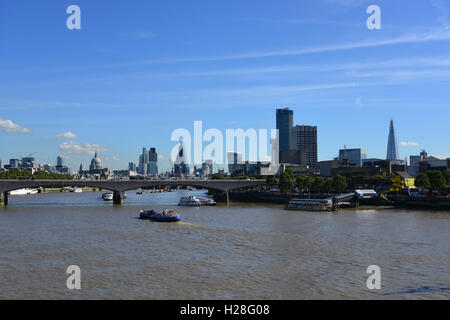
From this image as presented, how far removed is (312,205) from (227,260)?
157 ft

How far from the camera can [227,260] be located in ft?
104

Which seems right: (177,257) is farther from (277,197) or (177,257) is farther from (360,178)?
(360,178)

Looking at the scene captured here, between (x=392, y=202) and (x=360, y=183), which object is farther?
(x=360, y=183)

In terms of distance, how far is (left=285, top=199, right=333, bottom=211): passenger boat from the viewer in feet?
247

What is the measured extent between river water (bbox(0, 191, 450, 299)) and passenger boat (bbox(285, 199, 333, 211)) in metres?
22.4

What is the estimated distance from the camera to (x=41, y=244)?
38750 millimetres

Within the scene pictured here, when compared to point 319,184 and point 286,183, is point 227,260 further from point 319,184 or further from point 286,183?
point 286,183

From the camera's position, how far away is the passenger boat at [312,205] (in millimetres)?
75319

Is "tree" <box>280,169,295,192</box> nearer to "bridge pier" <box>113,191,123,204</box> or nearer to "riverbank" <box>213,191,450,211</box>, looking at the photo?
"riverbank" <box>213,191,450,211</box>

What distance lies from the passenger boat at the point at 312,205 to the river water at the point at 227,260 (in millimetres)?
22362

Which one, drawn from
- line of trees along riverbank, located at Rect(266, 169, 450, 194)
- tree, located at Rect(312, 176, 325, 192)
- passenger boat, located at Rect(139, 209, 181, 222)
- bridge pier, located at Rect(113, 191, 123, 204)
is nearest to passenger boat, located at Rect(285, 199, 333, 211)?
line of trees along riverbank, located at Rect(266, 169, 450, 194)

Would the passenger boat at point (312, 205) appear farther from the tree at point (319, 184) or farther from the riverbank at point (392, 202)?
the tree at point (319, 184)

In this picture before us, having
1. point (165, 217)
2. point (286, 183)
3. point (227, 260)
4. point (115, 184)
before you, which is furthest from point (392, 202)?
point (227, 260)

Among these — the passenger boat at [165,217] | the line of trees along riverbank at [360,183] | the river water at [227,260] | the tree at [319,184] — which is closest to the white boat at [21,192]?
the line of trees along riverbank at [360,183]
